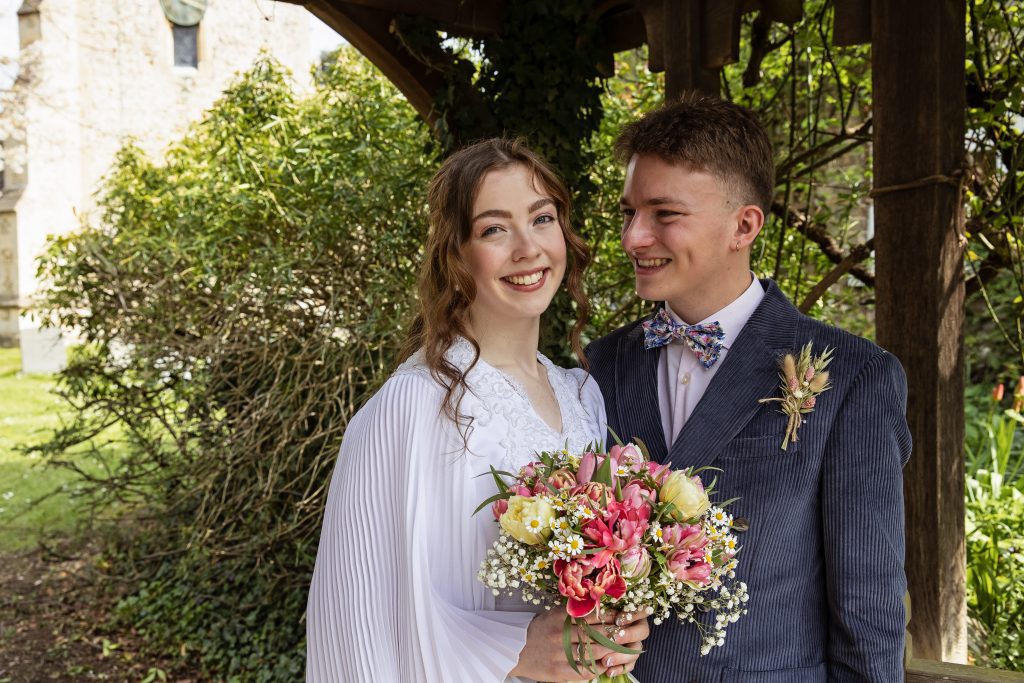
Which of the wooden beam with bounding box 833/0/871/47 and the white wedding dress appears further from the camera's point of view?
the wooden beam with bounding box 833/0/871/47

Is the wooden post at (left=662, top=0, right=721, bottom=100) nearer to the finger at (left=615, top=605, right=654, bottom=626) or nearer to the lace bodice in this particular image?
the lace bodice

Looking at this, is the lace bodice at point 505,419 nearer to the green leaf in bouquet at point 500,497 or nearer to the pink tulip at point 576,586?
the green leaf in bouquet at point 500,497

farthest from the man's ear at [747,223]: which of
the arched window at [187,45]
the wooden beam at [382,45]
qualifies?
the arched window at [187,45]

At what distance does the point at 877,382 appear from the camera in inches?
75.2

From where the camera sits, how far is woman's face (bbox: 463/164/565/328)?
6.70ft

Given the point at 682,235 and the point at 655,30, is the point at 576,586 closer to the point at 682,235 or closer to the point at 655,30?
the point at 682,235

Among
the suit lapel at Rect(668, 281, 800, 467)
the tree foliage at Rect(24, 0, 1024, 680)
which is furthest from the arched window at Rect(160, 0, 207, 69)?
the suit lapel at Rect(668, 281, 800, 467)

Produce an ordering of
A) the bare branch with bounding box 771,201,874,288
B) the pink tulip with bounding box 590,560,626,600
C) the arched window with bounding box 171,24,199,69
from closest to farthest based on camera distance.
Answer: the pink tulip with bounding box 590,560,626,600, the bare branch with bounding box 771,201,874,288, the arched window with bounding box 171,24,199,69

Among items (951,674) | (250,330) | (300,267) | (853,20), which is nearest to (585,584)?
(951,674)

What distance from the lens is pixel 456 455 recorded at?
1.91m

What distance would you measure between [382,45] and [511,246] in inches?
107

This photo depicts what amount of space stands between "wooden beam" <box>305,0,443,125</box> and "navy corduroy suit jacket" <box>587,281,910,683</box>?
2.96 m

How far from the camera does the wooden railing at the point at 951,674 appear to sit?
2.74 meters

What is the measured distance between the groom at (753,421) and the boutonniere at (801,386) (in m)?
0.02
